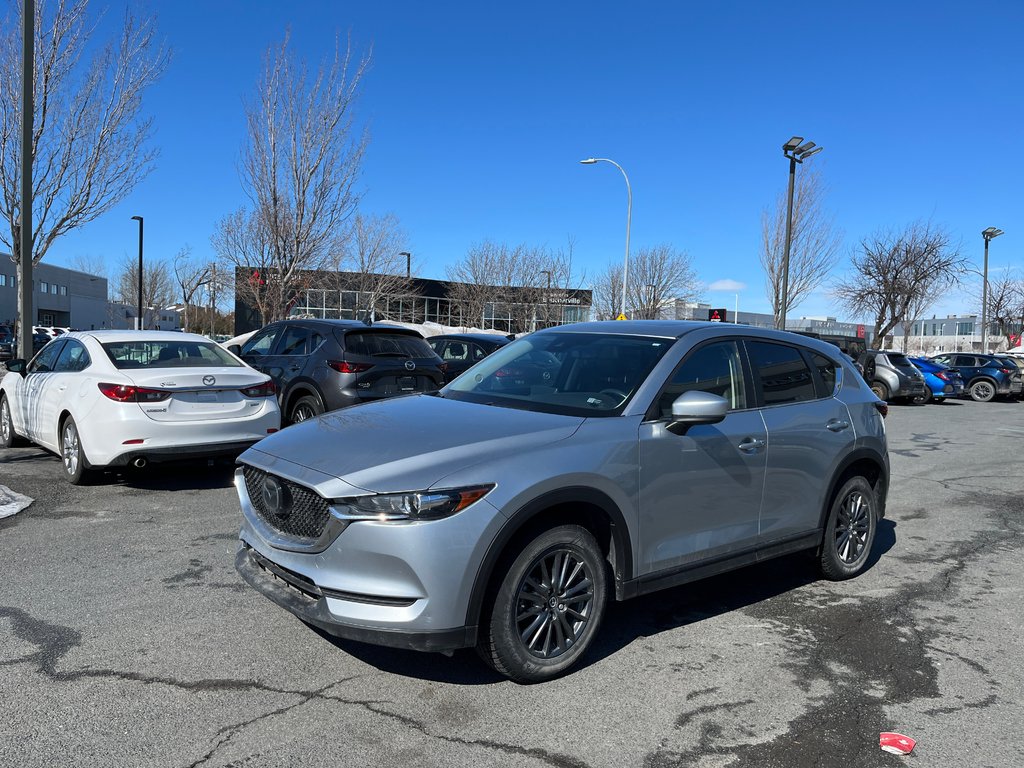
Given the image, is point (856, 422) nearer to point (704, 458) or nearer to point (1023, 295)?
point (704, 458)

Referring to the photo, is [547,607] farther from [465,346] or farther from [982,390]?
[982,390]

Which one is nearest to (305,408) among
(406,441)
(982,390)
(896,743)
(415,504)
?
(406,441)

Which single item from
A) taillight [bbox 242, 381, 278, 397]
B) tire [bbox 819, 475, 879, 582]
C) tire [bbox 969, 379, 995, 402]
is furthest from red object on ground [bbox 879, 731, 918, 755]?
tire [bbox 969, 379, 995, 402]

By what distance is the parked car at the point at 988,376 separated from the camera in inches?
1054

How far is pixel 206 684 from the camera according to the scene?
3426 mm

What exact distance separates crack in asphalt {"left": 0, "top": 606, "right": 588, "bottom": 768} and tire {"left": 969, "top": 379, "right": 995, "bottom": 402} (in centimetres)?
2915

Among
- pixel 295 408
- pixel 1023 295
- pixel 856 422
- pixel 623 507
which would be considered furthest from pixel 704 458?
pixel 1023 295

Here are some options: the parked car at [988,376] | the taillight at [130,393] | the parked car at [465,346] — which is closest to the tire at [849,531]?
the taillight at [130,393]

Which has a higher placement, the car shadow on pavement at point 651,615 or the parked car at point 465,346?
the parked car at point 465,346

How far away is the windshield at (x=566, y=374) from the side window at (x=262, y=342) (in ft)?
21.1

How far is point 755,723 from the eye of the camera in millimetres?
3277

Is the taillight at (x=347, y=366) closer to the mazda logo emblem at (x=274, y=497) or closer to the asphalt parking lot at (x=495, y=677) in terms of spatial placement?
the asphalt parking lot at (x=495, y=677)

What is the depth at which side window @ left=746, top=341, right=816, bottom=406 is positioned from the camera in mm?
4691

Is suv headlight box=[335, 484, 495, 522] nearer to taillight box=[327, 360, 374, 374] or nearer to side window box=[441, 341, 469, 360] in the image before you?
taillight box=[327, 360, 374, 374]
